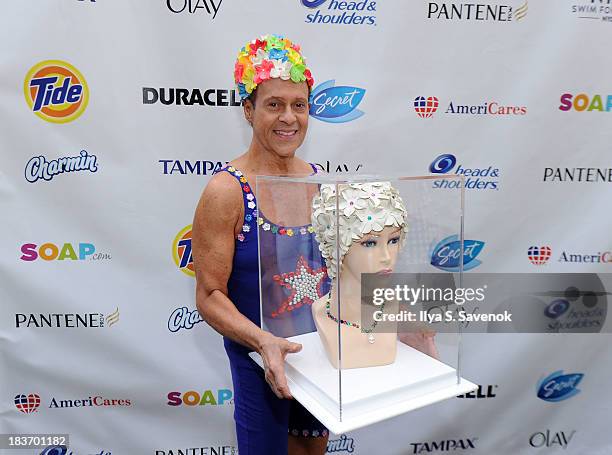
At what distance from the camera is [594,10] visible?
85.0 inches

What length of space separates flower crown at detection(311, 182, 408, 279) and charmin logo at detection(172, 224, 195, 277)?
44.2 inches

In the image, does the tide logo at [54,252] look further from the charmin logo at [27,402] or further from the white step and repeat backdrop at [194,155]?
the charmin logo at [27,402]

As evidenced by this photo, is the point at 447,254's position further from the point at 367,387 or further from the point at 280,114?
the point at 280,114

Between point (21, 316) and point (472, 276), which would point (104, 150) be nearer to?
point (21, 316)

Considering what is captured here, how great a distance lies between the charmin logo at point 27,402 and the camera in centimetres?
223

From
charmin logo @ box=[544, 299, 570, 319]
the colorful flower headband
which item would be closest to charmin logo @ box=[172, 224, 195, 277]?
the colorful flower headband

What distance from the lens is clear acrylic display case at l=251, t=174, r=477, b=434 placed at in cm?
116

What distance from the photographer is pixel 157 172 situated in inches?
83.9

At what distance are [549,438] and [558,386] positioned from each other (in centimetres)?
27

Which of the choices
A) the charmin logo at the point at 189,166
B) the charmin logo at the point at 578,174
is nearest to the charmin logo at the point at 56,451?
the charmin logo at the point at 189,166

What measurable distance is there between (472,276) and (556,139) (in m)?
0.72

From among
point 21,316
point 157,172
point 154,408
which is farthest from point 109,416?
point 157,172

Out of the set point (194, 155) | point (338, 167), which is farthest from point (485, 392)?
point (194, 155)

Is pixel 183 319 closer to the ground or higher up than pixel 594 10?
closer to the ground
